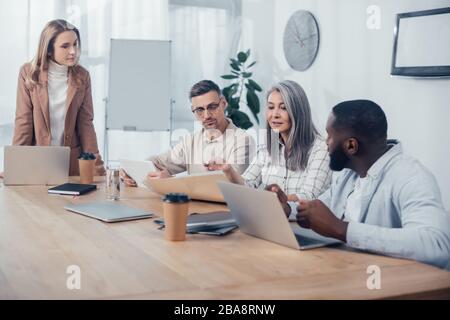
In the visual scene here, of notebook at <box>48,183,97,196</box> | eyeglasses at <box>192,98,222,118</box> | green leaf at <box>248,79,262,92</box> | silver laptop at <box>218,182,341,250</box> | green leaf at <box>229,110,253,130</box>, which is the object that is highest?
green leaf at <box>248,79,262,92</box>

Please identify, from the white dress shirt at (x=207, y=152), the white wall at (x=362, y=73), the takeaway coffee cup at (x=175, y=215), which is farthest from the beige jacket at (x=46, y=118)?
the white wall at (x=362, y=73)

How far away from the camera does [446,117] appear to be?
3648 mm

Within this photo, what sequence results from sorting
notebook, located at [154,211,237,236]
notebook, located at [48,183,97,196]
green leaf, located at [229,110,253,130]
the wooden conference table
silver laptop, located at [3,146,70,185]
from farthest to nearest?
1. green leaf, located at [229,110,253,130]
2. silver laptop, located at [3,146,70,185]
3. notebook, located at [48,183,97,196]
4. notebook, located at [154,211,237,236]
5. the wooden conference table

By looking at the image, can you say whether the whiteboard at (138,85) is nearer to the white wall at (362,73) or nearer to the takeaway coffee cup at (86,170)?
the white wall at (362,73)

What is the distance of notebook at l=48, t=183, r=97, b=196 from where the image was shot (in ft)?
8.46

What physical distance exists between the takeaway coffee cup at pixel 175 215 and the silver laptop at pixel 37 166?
131 centimetres

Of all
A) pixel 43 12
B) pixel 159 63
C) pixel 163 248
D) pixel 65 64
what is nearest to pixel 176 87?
pixel 159 63

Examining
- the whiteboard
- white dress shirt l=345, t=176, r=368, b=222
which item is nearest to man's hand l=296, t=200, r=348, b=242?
white dress shirt l=345, t=176, r=368, b=222

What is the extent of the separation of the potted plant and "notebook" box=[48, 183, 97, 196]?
2.73 m

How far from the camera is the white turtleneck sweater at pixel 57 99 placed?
3.36 metres

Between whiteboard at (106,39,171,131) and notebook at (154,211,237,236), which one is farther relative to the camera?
whiteboard at (106,39,171,131)

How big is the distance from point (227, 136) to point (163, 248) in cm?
164

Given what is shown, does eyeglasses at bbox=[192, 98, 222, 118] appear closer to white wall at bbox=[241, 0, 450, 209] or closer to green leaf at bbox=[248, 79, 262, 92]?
white wall at bbox=[241, 0, 450, 209]

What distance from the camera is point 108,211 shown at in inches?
84.3
